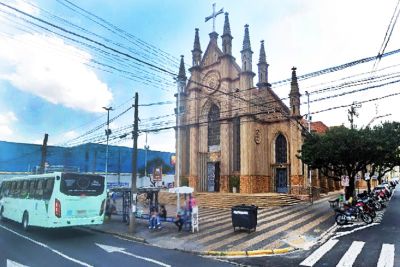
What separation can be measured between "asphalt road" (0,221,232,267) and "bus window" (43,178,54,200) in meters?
1.94

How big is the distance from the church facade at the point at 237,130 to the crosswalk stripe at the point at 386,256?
21599mm

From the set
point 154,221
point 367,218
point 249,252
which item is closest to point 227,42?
point 367,218

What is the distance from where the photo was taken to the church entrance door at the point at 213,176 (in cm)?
3966

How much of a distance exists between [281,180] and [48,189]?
27.4 meters

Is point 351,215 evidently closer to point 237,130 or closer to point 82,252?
point 82,252

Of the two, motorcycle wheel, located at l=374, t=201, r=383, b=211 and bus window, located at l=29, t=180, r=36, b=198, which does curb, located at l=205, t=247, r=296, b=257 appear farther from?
motorcycle wheel, located at l=374, t=201, r=383, b=211

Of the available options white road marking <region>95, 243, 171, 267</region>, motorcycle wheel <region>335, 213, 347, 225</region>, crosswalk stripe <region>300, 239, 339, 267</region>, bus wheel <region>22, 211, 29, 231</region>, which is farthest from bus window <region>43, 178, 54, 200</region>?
motorcycle wheel <region>335, 213, 347, 225</region>

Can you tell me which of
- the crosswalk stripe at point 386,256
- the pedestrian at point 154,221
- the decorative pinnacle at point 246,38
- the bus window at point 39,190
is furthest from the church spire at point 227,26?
the crosswalk stripe at point 386,256

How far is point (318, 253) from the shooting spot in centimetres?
1234

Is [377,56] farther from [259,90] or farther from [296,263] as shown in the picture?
[259,90]

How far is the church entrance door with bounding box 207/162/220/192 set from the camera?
39.7m

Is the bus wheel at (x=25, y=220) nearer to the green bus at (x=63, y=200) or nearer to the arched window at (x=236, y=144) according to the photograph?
the green bus at (x=63, y=200)

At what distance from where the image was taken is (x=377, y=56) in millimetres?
12508

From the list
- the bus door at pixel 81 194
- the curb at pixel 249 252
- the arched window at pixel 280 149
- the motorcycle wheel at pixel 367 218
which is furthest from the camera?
the arched window at pixel 280 149
